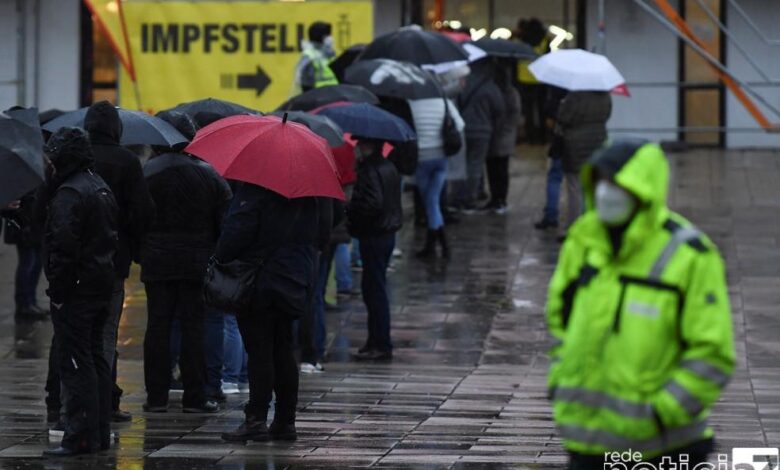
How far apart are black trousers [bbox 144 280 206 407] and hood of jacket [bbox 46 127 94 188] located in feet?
5.31

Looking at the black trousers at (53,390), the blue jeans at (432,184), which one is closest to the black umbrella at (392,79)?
the blue jeans at (432,184)

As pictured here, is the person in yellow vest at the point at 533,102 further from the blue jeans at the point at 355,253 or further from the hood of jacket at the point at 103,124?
the hood of jacket at the point at 103,124

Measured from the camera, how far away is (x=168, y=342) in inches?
387

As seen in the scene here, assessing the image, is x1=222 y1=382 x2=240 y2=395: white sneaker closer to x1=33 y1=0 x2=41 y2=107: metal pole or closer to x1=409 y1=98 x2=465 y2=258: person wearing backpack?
x1=409 y1=98 x2=465 y2=258: person wearing backpack

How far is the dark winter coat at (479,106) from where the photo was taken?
17.9m

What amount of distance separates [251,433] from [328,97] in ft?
16.9

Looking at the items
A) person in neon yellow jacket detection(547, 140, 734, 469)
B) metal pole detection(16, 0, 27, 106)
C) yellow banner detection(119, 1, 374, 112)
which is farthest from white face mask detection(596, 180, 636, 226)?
metal pole detection(16, 0, 27, 106)

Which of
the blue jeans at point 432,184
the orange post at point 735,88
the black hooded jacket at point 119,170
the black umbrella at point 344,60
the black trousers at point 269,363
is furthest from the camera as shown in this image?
the orange post at point 735,88

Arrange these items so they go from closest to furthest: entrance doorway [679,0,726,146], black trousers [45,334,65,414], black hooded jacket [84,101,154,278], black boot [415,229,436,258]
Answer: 1. black hooded jacket [84,101,154,278]
2. black trousers [45,334,65,414]
3. black boot [415,229,436,258]
4. entrance doorway [679,0,726,146]

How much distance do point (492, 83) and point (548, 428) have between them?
9.50 m

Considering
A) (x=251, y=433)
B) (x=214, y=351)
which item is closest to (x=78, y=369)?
(x=251, y=433)

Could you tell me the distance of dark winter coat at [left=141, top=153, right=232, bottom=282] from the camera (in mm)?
9648

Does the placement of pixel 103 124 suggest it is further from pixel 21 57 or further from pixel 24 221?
pixel 21 57

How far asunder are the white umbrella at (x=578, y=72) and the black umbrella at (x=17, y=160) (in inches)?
320
